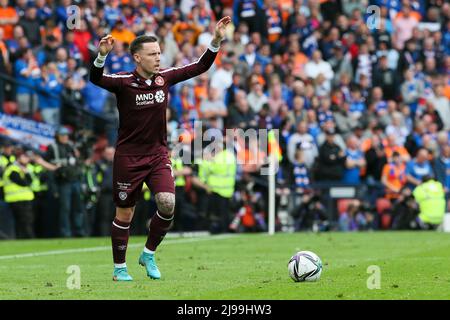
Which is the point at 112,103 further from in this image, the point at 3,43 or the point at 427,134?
the point at 427,134

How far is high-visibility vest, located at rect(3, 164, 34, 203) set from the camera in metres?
23.8

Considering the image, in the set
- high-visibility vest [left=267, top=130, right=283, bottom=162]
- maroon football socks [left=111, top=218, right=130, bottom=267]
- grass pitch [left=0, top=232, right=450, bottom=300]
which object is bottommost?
grass pitch [left=0, top=232, right=450, bottom=300]

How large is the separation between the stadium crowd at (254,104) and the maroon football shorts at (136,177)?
11.2 metres

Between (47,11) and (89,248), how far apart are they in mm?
9233

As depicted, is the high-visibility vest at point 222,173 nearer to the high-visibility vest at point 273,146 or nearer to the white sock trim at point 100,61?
the high-visibility vest at point 273,146

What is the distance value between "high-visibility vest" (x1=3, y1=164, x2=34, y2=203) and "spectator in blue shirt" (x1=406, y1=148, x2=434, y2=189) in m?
8.76

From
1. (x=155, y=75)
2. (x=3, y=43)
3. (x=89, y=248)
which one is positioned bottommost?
(x=89, y=248)

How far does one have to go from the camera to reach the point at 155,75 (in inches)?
515

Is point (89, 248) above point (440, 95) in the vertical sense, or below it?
below

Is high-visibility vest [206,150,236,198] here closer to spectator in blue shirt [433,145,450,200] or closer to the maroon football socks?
spectator in blue shirt [433,145,450,200]

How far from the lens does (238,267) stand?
15.4 meters

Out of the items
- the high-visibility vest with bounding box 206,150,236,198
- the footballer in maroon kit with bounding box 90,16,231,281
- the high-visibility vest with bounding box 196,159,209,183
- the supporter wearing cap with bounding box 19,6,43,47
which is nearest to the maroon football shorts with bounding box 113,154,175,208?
the footballer in maroon kit with bounding box 90,16,231,281

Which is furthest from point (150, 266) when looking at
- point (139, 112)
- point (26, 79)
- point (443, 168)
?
point (443, 168)

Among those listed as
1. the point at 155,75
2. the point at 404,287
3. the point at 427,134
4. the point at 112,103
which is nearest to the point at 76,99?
the point at 112,103
